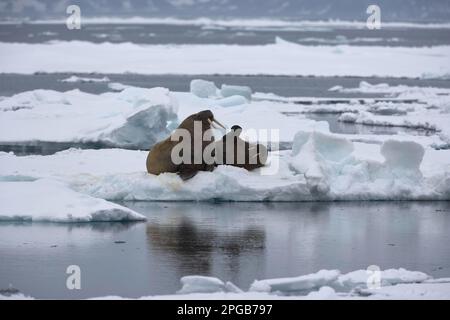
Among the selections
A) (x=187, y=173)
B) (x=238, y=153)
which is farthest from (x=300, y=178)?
(x=187, y=173)

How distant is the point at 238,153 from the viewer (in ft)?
41.5

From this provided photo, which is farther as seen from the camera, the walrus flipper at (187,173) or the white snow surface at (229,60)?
the white snow surface at (229,60)

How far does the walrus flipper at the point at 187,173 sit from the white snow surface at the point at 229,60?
22471 mm

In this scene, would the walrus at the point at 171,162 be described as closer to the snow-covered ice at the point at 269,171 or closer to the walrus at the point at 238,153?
the snow-covered ice at the point at 269,171

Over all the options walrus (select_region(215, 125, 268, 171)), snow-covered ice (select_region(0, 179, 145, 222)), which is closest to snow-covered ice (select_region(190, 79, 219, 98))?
walrus (select_region(215, 125, 268, 171))

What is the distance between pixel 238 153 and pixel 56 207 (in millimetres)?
2495

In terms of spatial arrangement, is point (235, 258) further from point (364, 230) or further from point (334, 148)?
point (334, 148)

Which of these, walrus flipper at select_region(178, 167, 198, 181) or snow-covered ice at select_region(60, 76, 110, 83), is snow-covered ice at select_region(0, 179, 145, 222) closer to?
walrus flipper at select_region(178, 167, 198, 181)

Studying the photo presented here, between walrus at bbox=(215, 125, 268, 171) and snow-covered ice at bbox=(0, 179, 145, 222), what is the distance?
1.81 m

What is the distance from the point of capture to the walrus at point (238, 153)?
41.3ft

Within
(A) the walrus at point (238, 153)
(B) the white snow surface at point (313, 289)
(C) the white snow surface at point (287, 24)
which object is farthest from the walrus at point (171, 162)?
(C) the white snow surface at point (287, 24)

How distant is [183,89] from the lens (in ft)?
94.1

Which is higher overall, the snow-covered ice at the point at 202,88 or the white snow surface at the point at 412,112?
the snow-covered ice at the point at 202,88

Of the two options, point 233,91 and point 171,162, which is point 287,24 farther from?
point 171,162
